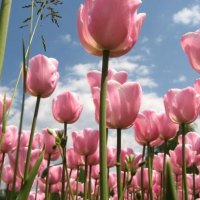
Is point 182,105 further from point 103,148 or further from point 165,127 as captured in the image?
point 103,148

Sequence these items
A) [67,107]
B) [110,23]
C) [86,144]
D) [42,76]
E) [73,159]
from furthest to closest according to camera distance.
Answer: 1. [73,159]
2. [86,144]
3. [67,107]
4. [42,76]
5. [110,23]

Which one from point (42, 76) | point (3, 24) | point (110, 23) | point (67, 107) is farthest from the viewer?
point (67, 107)

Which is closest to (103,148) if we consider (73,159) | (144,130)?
(144,130)

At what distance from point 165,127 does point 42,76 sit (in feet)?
2.37

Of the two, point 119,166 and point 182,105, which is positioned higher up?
point 182,105

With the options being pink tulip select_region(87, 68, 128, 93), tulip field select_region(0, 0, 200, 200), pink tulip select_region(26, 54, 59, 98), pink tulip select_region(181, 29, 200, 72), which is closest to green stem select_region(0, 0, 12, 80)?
tulip field select_region(0, 0, 200, 200)

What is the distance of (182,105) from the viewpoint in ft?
6.03

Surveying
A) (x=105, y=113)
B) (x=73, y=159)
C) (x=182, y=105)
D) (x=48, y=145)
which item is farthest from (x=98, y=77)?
(x=73, y=159)

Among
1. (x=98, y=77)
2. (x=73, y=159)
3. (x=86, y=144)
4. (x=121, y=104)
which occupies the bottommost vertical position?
(x=73, y=159)

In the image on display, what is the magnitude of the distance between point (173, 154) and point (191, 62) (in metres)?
1.41

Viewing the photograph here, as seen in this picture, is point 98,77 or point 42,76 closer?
point 98,77

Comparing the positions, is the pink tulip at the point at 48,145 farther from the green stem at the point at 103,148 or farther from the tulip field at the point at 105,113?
the green stem at the point at 103,148

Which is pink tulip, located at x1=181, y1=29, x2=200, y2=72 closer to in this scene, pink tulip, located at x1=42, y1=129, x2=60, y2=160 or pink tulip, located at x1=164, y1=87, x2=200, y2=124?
pink tulip, located at x1=164, y1=87, x2=200, y2=124

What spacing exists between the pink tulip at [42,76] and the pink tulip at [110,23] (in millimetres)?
832
